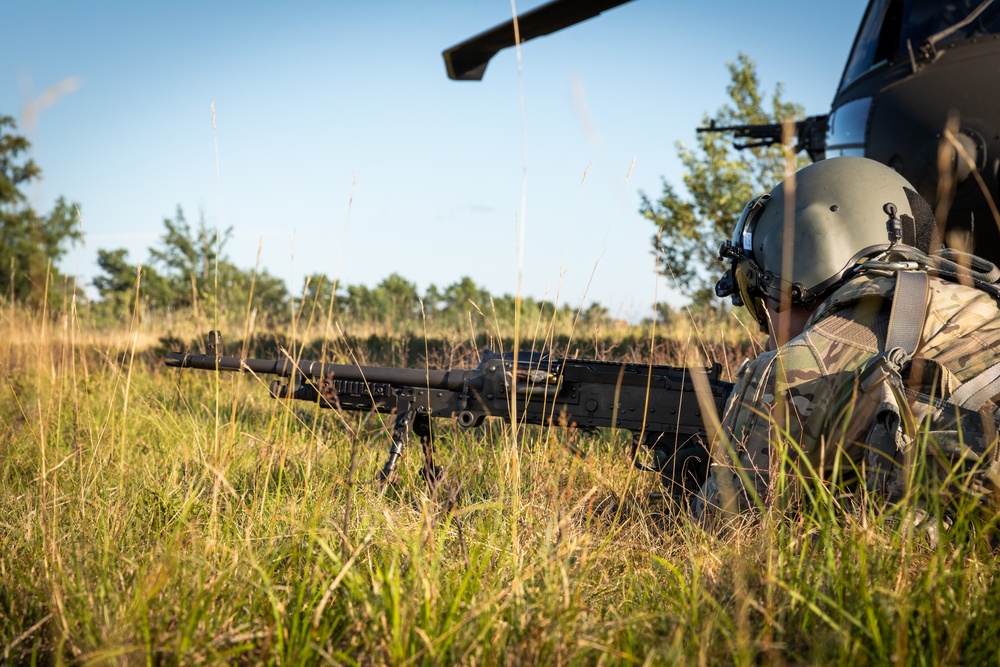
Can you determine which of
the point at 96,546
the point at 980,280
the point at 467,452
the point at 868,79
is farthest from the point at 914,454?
the point at 868,79

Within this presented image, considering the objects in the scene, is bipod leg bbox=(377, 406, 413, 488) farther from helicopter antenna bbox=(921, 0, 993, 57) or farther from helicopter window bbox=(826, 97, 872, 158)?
helicopter antenna bbox=(921, 0, 993, 57)

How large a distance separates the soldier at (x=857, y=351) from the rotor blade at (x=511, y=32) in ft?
6.29

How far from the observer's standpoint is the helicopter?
12.6 feet

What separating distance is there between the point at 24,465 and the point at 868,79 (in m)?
5.03

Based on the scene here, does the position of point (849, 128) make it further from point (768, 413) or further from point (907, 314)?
point (768, 413)

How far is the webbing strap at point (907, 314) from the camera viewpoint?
234cm

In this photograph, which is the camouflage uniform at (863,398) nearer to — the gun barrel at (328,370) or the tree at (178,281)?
the gun barrel at (328,370)

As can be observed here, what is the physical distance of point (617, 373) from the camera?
3.41 metres

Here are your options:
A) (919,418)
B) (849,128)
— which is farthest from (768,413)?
(849,128)

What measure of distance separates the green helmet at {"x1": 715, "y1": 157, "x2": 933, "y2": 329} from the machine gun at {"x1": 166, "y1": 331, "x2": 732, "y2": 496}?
Result: 54 cm

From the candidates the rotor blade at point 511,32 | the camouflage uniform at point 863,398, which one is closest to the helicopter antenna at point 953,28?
the rotor blade at point 511,32

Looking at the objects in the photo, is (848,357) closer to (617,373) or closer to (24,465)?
(617,373)

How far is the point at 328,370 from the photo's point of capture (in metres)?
3.54

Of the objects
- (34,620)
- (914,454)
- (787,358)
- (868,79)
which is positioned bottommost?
(34,620)
